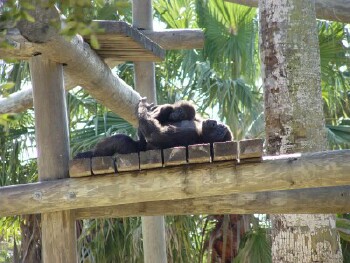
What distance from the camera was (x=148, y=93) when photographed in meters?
7.31

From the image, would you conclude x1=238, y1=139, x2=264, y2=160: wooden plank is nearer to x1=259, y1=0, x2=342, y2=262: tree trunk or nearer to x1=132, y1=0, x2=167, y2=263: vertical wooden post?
x1=259, y1=0, x2=342, y2=262: tree trunk

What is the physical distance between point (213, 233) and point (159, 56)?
3704 millimetres

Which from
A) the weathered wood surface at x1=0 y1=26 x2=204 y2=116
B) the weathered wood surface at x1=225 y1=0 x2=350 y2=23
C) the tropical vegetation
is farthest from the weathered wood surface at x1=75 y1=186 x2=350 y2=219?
the tropical vegetation

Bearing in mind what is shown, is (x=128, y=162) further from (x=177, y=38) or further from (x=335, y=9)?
(x=335, y=9)

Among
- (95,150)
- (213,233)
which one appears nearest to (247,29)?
(213,233)

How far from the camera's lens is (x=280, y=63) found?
5484mm

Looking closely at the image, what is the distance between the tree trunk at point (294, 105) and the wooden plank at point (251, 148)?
109 centimetres

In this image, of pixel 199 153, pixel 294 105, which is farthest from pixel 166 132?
pixel 294 105

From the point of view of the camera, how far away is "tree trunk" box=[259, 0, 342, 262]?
5.34 meters

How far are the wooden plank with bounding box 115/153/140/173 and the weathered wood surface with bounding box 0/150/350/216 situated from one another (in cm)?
9

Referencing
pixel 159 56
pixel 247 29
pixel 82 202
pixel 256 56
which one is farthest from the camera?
pixel 256 56

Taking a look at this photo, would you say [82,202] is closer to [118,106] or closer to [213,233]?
[118,106]

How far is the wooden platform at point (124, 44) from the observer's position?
16.9 feet

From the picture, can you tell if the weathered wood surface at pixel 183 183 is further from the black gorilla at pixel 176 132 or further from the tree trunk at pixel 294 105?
the tree trunk at pixel 294 105
